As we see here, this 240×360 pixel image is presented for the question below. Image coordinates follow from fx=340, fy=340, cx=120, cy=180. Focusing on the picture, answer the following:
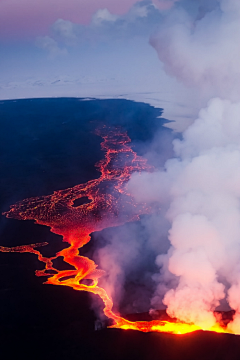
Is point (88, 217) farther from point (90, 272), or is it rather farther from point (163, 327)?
point (163, 327)

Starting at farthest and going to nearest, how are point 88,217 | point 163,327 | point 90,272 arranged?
1. point 88,217
2. point 90,272
3. point 163,327

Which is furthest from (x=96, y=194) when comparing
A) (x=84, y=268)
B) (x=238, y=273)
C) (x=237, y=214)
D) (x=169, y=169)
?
(x=238, y=273)

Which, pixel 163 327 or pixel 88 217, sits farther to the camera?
pixel 88 217

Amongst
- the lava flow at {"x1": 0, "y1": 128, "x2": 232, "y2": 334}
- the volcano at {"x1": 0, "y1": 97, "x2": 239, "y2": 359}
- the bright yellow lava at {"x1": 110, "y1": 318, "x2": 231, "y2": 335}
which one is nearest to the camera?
the volcano at {"x1": 0, "y1": 97, "x2": 239, "y2": 359}

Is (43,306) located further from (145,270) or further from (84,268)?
(145,270)

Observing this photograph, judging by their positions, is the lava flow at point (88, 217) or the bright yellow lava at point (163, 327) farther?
the lava flow at point (88, 217)

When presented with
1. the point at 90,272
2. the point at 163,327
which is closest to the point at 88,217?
the point at 90,272

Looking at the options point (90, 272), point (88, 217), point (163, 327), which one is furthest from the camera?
point (88, 217)

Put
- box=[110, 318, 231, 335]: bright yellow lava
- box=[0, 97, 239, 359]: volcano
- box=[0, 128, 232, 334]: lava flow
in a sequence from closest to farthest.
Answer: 1. box=[0, 97, 239, 359]: volcano
2. box=[110, 318, 231, 335]: bright yellow lava
3. box=[0, 128, 232, 334]: lava flow

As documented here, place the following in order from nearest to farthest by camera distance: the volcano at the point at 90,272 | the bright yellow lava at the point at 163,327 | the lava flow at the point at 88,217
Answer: the volcano at the point at 90,272 < the bright yellow lava at the point at 163,327 < the lava flow at the point at 88,217
